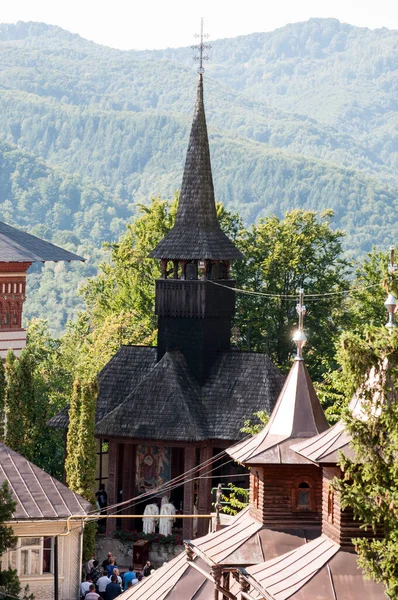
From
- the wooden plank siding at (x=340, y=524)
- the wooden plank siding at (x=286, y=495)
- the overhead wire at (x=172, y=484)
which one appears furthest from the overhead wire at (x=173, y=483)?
the wooden plank siding at (x=340, y=524)

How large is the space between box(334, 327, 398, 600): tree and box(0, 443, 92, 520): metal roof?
17520mm

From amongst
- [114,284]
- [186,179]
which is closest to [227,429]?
[186,179]

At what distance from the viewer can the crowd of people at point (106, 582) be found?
136 ft

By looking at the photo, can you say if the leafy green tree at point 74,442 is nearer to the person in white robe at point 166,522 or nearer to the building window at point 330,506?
the person in white robe at point 166,522

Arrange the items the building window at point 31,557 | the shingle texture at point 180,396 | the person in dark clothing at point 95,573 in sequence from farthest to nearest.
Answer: the shingle texture at point 180,396, the person in dark clothing at point 95,573, the building window at point 31,557

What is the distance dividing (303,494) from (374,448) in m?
7.21

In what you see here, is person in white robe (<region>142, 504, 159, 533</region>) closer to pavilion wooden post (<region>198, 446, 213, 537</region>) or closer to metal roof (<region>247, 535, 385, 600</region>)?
pavilion wooden post (<region>198, 446, 213, 537</region>)

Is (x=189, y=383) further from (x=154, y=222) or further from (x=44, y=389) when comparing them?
(x=154, y=222)

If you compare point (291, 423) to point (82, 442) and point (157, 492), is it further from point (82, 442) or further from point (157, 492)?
point (157, 492)

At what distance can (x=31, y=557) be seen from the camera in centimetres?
4312

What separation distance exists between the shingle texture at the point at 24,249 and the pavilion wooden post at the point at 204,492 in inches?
474

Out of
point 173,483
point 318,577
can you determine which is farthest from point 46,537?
point 318,577

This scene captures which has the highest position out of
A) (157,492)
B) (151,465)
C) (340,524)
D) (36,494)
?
A: (340,524)

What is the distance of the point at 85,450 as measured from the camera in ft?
163
